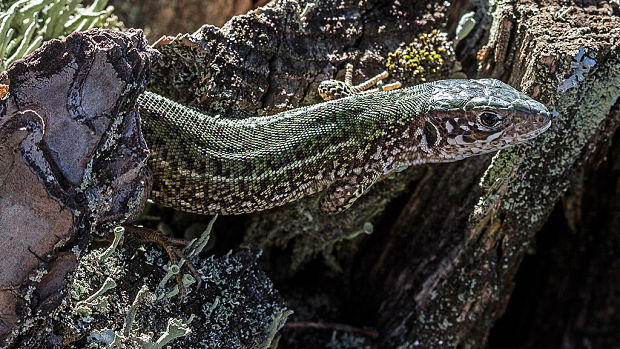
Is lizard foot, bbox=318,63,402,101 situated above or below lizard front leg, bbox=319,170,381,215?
above

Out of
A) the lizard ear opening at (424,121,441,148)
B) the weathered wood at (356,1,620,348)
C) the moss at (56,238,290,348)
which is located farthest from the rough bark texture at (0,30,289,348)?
the weathered wood at (356,1,620,348)

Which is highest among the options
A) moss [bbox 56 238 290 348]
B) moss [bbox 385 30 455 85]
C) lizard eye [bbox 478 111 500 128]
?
moss [bbox 385 30 455 85]

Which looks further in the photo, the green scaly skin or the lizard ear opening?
the lizard ear opening

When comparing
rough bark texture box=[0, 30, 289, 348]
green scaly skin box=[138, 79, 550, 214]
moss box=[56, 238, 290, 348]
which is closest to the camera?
rough bark texture box=[0, 30, 289, 348]

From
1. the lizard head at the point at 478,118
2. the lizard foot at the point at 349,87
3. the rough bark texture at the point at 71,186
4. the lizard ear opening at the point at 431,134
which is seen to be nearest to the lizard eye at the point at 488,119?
the lizard head at the point at 478,118

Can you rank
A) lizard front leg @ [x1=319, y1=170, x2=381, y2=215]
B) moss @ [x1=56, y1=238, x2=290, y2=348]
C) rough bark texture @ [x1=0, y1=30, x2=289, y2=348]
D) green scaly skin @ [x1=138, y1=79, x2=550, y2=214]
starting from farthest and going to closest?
lizard front leg @ [x1=319, y1=170, x2=381, y2=215], green scaly skin @ [x1=138, y1=79, x2=550, y2=214], moss @ [x1=56, y1=238, x2=290, y2=348], rough bark texture @ [x1=0, y1=30, x2=289, y2=348]

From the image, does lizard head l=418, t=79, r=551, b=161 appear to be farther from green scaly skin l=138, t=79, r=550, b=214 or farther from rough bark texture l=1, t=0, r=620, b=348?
rough bark texture l=1, t=0, r=620, b=348

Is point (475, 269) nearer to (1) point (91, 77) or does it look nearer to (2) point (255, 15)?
(2) point (255, 15)
